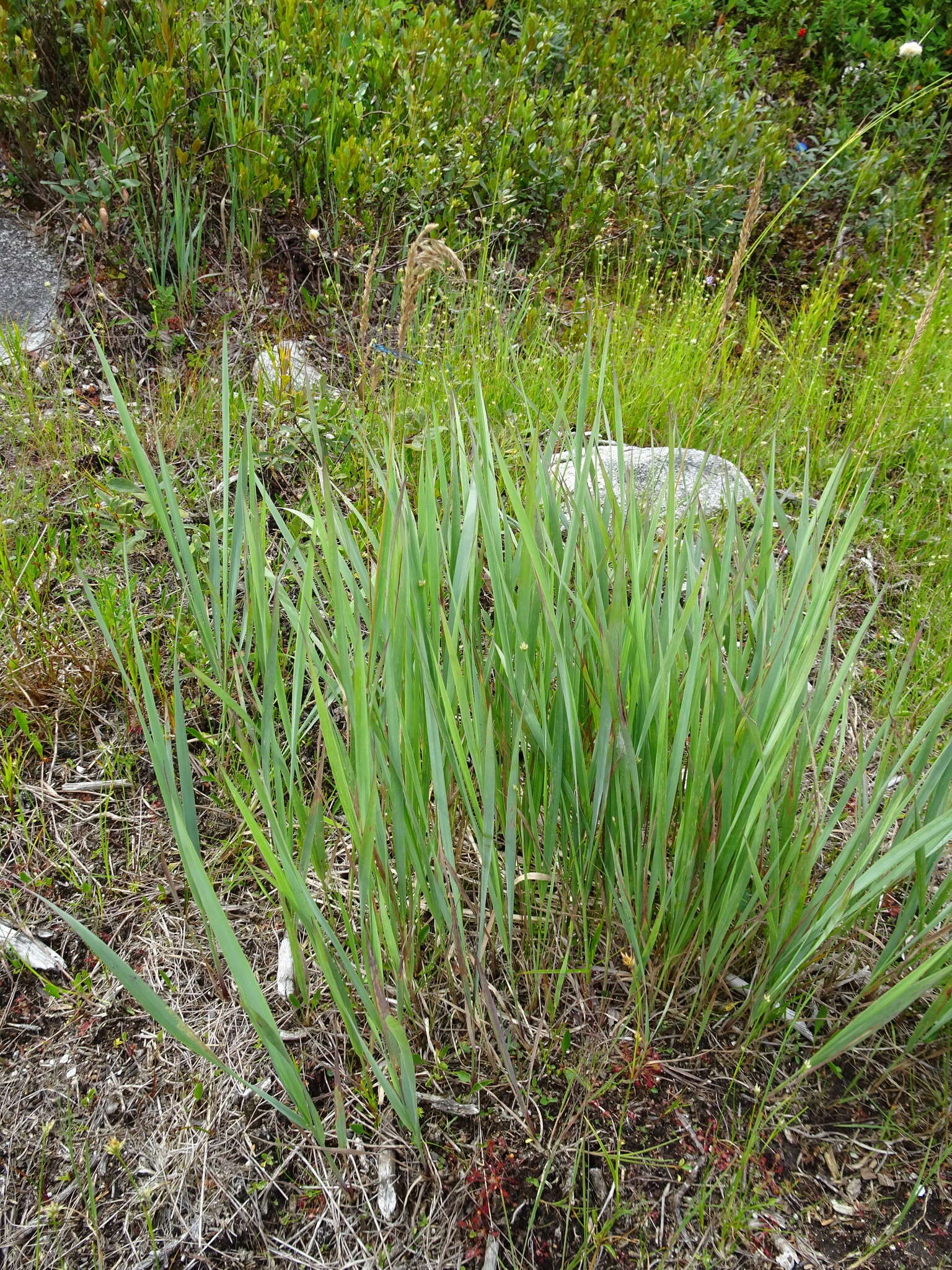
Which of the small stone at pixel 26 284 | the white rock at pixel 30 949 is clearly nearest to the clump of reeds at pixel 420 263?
the white rock at pixel 30 949

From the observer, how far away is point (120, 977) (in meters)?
1.00

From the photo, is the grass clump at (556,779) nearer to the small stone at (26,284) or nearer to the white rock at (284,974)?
the white rock at (284,974)

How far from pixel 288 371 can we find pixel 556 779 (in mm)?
1815

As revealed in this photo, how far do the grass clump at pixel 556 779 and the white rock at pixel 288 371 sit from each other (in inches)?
41.3

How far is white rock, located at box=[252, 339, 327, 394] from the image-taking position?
2.58 m

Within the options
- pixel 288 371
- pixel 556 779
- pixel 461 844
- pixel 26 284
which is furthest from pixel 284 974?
pixel 26 284

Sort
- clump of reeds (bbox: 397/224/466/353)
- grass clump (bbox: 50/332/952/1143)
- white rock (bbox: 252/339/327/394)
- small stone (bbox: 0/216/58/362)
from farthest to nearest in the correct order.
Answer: small stone (bbox: 0/216/58/362) < white rock (bbox: 252/339/327/394) < clump of reeds (bbox: 397/224/466/353) < grass clump (bbox: 50/332/952/1143)

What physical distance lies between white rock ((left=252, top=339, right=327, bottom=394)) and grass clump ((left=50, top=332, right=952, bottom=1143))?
1.05 m

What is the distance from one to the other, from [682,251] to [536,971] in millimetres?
3437

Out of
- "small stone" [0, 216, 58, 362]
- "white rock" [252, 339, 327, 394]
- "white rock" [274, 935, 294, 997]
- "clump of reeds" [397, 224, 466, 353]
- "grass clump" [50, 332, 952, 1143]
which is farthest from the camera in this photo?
"small stone" [0, 216, 58, 362]

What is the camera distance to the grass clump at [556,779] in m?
1.20

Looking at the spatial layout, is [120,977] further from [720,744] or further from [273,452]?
[273,452]

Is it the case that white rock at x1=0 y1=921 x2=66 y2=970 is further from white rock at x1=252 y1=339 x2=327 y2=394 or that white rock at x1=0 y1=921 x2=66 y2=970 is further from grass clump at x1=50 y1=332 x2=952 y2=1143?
white rock at x1=252 y1=339 x2=327 y2=394

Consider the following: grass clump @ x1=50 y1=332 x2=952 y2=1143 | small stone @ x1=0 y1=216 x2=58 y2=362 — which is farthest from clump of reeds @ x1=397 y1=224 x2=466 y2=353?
small stone @ x1=0 y1=216 x2=58 y2=362
